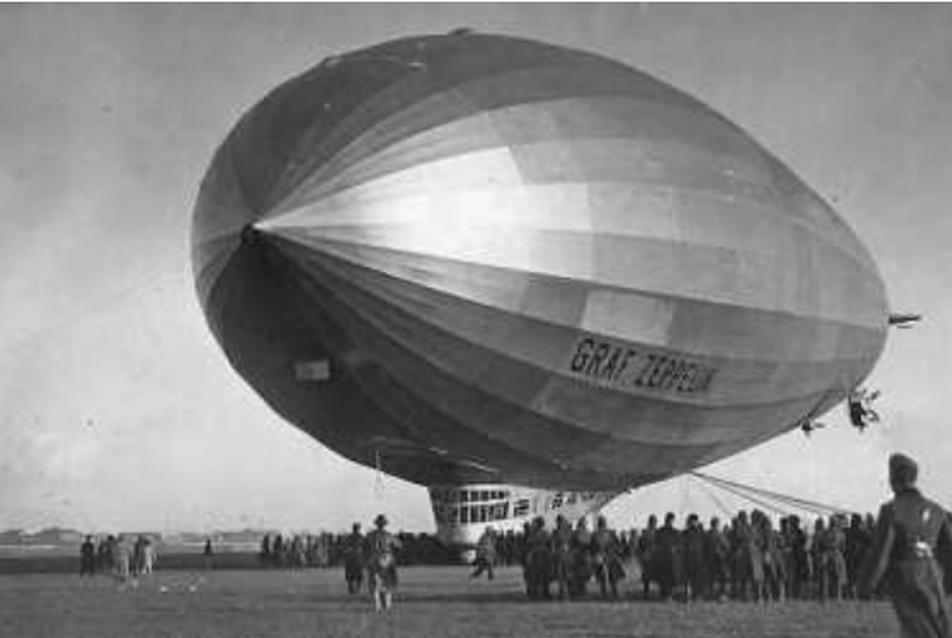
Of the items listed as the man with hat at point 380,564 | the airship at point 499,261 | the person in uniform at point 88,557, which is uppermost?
the airship at point 499,261

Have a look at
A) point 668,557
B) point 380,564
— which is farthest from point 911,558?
point 668,557

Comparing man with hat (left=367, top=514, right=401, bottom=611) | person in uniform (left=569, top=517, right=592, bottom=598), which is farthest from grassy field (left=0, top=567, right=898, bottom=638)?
person in uniform (left=569, top=517, right=592, bottom=598)

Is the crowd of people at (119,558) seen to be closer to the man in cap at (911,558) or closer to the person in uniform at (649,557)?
the person in uniform at (649,557)

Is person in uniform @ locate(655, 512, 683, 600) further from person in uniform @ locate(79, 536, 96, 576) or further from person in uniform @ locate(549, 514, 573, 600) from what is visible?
person in uniform @ locate(79, 536, 96, 576)

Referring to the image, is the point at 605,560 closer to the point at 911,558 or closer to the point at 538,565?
the point at 538,565

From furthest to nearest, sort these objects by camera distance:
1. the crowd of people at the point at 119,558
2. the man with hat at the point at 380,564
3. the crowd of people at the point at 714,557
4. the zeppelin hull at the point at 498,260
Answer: the crowd of people at the point at 119,558
the crowd of people at the point at 714,557
the man with hat at the point at 380,564
the zeppelin hull at the point at 498,260

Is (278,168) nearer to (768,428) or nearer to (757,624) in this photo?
(757,624)

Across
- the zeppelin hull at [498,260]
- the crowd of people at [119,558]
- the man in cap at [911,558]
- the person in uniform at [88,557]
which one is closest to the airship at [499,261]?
the zeppelin hull at [498,260]
